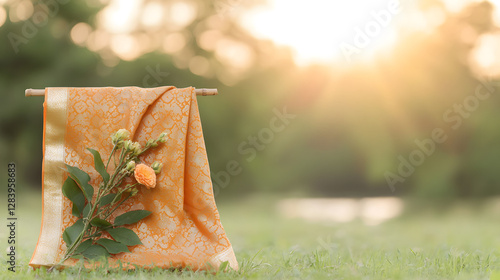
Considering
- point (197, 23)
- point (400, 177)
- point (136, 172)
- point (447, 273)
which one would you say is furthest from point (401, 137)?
point (136, 172)

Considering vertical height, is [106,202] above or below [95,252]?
above

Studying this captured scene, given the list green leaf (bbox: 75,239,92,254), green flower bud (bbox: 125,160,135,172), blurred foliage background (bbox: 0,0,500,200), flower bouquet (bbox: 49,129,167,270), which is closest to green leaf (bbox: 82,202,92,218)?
flower bouquet (bbox: 49,129,167,270)

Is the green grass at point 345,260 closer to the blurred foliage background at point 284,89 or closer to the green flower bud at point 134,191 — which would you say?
the green flower bud at point 134,191

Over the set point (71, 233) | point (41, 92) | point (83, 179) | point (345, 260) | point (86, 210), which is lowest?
point (345, 260)

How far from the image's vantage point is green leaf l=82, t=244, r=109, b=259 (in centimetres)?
278

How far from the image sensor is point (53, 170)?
2922 mm

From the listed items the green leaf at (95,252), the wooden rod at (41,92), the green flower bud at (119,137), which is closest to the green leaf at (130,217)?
the green leaf at (95,252)

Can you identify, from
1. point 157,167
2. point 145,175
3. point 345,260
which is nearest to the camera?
point 145,175

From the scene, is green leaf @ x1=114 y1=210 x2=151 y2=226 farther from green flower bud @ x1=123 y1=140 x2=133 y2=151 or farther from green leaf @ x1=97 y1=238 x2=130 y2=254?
green flower bud @ x1=123 y1=140 x2=133 y2=151

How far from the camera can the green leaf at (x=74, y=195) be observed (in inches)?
113

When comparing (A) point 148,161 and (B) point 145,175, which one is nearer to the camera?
(B) point 145,175

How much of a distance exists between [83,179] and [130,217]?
31 cm

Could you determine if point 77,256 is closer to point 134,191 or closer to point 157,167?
point 134,191

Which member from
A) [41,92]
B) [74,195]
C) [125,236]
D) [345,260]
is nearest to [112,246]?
[125,236]
